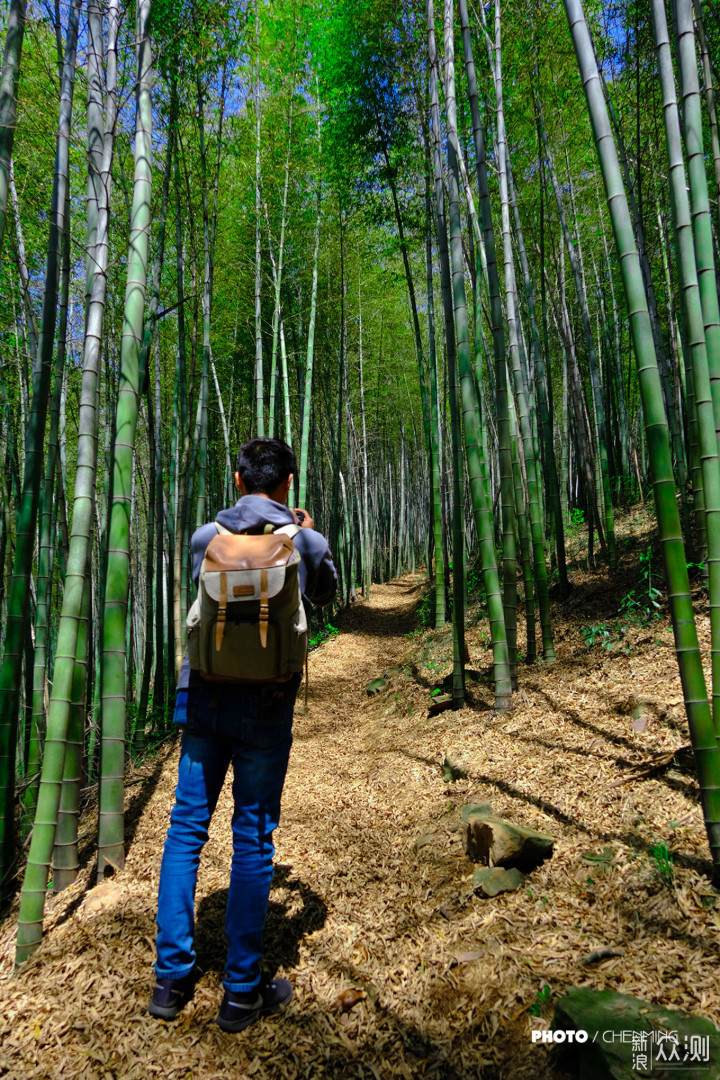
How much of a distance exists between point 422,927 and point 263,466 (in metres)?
1.52

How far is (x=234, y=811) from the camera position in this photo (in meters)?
1.38

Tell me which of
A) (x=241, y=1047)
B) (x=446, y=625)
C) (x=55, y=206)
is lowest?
(x=241, y=1047)

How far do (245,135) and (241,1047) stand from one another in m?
7.38

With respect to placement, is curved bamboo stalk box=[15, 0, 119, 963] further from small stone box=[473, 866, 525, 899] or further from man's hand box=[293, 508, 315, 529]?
small stone box=[473, 866, 525, 899]

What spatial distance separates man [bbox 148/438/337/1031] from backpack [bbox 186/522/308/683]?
9 centimetres

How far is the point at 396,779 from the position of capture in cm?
302

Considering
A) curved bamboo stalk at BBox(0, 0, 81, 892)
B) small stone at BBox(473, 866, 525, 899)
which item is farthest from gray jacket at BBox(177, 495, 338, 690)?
small stone at BBox(473, 866, 525, 899)

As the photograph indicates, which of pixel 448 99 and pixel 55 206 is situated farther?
pixel 448 99

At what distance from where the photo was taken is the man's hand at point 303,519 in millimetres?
1608

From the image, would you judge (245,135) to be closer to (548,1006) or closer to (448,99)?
(448,99)

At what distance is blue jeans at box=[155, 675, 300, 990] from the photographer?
4.47 ft

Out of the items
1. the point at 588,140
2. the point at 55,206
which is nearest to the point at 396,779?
the point at 55,206

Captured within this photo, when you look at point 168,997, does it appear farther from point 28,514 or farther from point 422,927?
point 28,514

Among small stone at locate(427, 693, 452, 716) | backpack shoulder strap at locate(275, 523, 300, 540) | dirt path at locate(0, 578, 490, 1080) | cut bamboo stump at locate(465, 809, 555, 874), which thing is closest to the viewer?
dirt path at locate(0, 578, 490, 1080)
